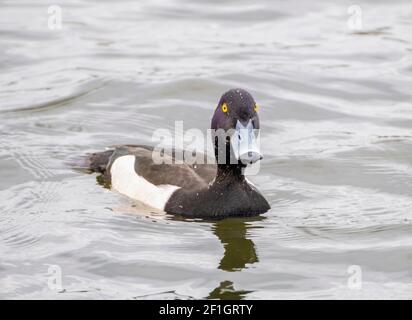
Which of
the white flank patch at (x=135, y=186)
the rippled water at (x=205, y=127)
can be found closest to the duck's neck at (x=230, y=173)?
the rippled water at (x=205, y=127)

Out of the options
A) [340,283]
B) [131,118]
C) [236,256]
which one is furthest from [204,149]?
[340,283]

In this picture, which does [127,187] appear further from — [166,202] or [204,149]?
[204,149]

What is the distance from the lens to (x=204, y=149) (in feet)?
43.7

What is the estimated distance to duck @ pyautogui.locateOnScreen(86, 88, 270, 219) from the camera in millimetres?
10445

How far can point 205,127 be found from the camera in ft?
46.9

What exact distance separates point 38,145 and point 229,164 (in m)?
3.44

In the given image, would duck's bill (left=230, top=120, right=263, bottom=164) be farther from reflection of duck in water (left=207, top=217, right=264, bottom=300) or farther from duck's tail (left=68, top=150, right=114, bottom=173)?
duck's tail (left=68, top=150, right=114, bottom=173)

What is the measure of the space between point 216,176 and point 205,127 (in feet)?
11.3

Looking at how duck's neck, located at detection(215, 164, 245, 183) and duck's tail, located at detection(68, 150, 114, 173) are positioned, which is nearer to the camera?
duck's neck, located at detection(215, 164, 245, 183)

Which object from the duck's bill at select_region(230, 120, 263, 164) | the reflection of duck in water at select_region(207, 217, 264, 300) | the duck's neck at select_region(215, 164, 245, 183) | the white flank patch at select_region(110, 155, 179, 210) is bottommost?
the reflection of duck in water at select_region(207, 217, 264, 300)

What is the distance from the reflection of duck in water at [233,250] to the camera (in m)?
9.02

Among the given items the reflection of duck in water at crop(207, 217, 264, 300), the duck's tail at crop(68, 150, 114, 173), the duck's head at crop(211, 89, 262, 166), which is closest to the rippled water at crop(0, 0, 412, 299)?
the reflection of duck in water at crop(207, 217, 264, 300)

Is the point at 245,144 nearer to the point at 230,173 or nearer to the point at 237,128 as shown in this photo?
the point at 237,128

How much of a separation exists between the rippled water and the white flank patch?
0.18m
